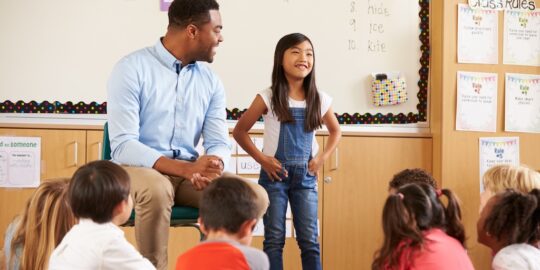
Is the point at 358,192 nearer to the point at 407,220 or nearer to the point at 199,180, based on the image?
the point at 199,180

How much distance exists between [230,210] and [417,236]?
0.52 m

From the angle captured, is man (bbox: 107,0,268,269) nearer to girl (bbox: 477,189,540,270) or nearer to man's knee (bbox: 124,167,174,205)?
man's knee (bbox: 124,167,174,205)

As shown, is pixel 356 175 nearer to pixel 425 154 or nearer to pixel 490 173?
pixel 425 154

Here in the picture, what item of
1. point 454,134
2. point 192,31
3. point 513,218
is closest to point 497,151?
point 454,134

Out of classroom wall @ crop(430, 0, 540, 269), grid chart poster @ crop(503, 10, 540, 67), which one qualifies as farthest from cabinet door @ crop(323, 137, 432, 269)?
grid chart poster @ crop(503, 10, 540, 67)

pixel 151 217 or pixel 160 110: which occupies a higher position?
pixel 160 110

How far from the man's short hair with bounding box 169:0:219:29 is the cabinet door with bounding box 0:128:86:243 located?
120cm

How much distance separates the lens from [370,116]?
387 centimetres

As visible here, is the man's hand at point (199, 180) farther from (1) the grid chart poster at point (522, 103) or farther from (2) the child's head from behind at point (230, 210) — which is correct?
(1) the grid chart poster at point (522, 103)

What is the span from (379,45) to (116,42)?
4.45 feet

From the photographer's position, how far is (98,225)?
1859 millimetres

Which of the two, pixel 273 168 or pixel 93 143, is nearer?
pixel 273 168

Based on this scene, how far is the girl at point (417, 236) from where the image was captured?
1952 millimetres

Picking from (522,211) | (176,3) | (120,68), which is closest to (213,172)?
(120,68)
